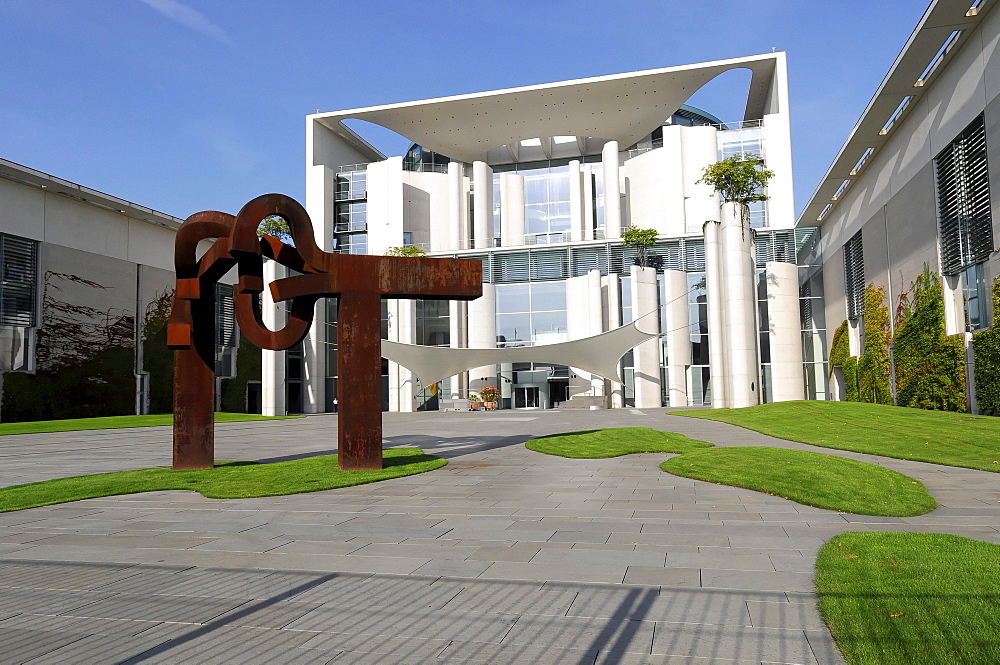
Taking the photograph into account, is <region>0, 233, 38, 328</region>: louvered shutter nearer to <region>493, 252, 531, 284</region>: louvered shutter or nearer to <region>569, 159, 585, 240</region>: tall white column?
<region>493, 252, 531, 284</region>: louvered shutter

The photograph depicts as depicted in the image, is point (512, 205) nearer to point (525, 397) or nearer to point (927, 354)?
point (525, 397)

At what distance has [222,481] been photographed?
31.9 feet

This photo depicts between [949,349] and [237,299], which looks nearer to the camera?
[237,299]

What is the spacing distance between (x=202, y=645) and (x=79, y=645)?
0.58m

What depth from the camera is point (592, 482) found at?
9.32m

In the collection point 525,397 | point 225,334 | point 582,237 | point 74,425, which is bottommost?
point 74,425

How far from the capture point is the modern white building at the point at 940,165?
712 inches

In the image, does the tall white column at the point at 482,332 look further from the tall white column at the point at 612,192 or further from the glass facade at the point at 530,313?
the tall white column at the point at 612,192

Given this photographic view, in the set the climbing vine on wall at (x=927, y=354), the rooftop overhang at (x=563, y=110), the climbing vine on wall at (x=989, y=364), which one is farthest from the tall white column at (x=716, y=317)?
the rooftop overhang at (x=563, y=110)

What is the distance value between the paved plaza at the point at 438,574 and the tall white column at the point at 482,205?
39.9m

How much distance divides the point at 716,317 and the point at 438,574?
29232mm

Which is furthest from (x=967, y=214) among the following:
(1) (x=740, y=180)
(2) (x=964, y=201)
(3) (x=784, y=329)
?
(3) (x=784, y=329)

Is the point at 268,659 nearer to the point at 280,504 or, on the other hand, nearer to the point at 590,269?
the point at 280,504

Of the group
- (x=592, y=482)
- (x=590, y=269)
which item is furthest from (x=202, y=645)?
(x=590, y=269)
